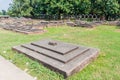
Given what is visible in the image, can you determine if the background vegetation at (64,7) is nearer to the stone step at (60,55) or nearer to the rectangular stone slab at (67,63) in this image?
the stone step at (60,55)

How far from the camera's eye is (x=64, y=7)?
26.0m

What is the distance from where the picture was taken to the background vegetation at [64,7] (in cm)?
2325

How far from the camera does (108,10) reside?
23094 millimetres

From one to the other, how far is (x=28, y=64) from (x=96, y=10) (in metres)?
22.2

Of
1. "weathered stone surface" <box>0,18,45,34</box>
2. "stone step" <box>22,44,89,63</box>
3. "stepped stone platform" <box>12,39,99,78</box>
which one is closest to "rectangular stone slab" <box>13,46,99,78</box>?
"stepped stone platform" <box>12,39,99,78</box>

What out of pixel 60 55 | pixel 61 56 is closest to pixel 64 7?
pixel 60 55

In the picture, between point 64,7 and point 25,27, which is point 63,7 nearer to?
point 64,7

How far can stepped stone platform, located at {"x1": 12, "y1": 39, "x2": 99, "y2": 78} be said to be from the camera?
15.7ft

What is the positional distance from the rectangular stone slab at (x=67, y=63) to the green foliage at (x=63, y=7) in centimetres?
1797

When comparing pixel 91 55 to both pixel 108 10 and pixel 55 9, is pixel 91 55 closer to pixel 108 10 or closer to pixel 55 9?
pixel 108 10

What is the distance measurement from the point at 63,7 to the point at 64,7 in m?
0.16

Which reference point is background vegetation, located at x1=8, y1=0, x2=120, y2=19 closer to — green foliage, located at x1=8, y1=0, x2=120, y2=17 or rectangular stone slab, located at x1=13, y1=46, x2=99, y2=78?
green foliage, located at x1=8, y1=0, x2=120, y2=17

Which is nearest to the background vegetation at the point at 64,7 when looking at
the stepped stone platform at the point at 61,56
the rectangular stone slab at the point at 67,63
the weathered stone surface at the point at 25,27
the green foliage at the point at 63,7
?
the green foliage at the point at 63,7

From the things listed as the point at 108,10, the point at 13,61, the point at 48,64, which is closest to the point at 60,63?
the point at 48,64
